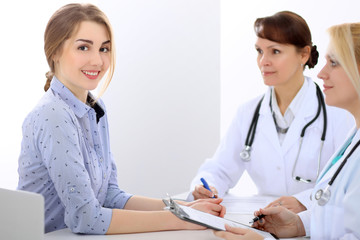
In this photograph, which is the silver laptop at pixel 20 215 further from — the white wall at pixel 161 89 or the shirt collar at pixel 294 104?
the white wall at pixel 161 89

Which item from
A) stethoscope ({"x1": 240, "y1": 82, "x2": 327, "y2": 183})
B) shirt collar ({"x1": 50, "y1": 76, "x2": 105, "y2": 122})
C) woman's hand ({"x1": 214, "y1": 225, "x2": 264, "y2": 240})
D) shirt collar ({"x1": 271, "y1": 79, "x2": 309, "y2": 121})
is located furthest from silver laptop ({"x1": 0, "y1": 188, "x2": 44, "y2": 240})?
shirt collar ({"x1": 271, "y1": 79, "x2": 309, "y2": 121})

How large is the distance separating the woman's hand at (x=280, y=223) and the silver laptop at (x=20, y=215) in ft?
2.75

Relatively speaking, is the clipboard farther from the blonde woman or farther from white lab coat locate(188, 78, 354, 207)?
white lab coat locate(188, 78, 354, 207)

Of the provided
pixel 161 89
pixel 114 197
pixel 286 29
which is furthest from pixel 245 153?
pixel 161 89

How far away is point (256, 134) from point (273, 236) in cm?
88

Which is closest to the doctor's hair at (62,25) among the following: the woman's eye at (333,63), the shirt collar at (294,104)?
the woman's eye at (333,63)

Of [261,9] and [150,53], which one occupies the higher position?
[261,9]

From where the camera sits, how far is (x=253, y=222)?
1.82 meters

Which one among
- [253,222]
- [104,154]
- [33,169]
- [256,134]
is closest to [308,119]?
[256,134]

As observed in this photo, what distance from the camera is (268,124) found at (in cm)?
257

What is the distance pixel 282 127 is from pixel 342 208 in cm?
105

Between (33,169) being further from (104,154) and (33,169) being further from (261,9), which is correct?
(261,9)

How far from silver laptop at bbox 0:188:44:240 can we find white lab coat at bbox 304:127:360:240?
82 cm

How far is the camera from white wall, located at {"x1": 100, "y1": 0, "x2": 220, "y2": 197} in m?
4.00
